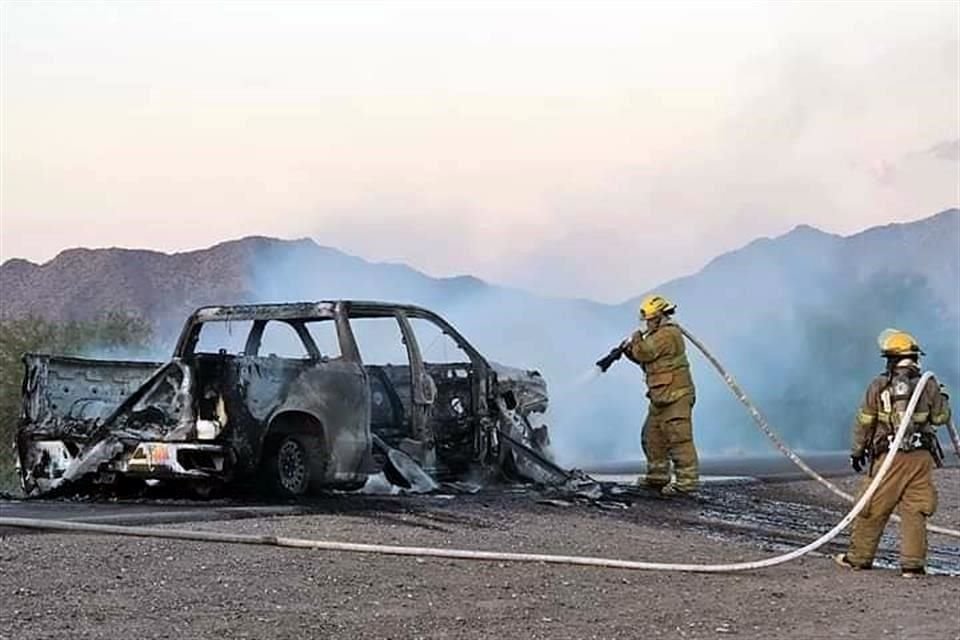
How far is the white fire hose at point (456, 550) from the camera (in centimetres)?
897

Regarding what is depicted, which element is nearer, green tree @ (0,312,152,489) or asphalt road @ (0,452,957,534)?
asphalt road @ (0,452,957,534)

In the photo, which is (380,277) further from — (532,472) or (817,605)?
(817,605)

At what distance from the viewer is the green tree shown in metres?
21.8

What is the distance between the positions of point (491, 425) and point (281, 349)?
2.00 metres

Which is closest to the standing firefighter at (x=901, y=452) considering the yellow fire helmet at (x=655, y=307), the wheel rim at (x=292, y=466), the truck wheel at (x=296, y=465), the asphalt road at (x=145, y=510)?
the asphalt road at (x=145, y=510)

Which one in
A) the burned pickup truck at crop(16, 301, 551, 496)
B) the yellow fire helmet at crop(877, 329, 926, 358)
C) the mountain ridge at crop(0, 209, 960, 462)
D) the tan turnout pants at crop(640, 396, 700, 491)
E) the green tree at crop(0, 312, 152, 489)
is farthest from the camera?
the mountain ridge at crop(0, 209, 960, 462)

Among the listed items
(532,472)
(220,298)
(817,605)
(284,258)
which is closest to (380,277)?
(284,258)

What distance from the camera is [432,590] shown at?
26.2 ft

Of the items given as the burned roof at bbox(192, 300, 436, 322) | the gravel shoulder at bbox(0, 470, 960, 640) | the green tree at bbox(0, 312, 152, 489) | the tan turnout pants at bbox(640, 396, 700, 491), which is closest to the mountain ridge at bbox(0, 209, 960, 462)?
the green tree at bbox(0, 312, 152, 489)

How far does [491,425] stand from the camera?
13711 mm

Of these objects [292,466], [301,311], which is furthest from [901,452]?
[301,311]

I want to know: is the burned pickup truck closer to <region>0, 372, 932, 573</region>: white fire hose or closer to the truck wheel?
the truck wheel

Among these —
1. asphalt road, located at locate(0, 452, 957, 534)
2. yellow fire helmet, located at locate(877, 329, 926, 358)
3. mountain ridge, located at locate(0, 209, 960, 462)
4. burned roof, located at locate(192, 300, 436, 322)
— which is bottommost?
asphalt road, located at locate(0, 452, 957, 534)

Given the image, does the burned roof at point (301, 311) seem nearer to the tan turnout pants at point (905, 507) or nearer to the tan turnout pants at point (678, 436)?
the tan turnout pants at point (678, 436)
